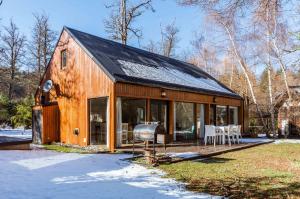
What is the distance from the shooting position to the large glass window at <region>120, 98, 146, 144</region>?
13.0 meters

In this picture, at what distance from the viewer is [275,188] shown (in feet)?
20.3

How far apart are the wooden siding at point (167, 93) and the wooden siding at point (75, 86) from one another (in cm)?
58

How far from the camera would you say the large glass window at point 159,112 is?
46.2 ft

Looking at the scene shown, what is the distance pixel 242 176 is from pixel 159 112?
7.40m

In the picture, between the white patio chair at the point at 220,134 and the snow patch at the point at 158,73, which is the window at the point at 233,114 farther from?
the white patio chair at the point at 220,134

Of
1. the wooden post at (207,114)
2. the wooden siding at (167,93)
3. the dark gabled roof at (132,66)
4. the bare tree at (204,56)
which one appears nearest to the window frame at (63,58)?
the dark gabled roof at (132,66)

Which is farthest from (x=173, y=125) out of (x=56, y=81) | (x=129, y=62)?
(x=56, y=81)

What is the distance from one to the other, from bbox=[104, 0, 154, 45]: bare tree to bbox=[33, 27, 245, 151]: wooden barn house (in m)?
9.87

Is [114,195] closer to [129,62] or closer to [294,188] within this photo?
[294,188]

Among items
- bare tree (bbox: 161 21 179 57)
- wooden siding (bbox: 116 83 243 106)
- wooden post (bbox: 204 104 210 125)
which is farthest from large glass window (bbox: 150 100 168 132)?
bare tree (bbox: 161 21 179 57)

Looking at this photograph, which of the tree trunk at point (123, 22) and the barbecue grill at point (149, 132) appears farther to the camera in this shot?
the tree trunk at point (123, 22)

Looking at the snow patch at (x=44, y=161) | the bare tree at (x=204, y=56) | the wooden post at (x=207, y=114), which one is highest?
the bare tree at (x=204, y=56)

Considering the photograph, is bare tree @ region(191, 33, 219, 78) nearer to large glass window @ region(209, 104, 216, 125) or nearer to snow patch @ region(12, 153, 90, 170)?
large glass window @ region(209, 104, 216, 125)

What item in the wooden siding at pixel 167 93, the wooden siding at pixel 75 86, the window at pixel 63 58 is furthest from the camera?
the window at pixel 63 58
